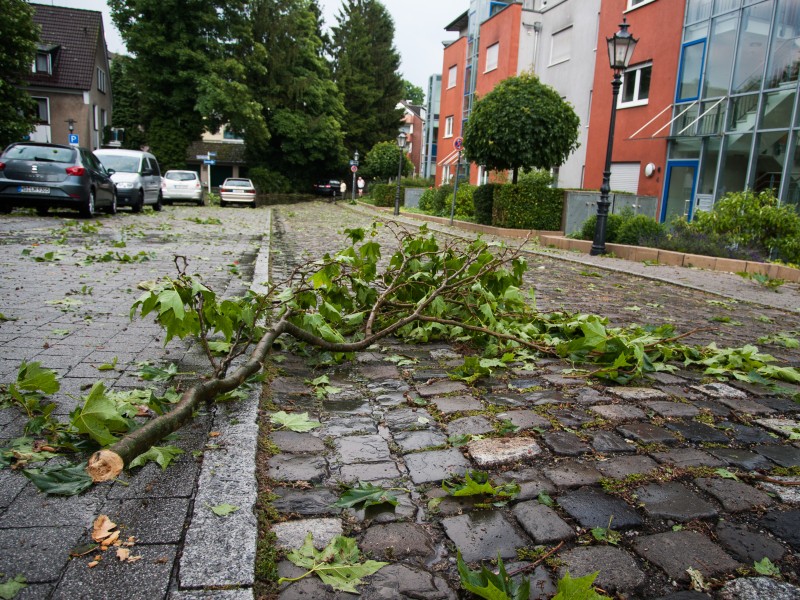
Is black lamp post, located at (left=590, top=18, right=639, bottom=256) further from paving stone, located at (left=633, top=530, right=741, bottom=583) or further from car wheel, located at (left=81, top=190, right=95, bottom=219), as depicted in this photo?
paving stone, located at (left=633, top=530, right=741, bottom=583)

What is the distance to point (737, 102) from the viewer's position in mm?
18234

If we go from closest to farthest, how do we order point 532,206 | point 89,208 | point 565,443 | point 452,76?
point 565,443
point 89,208
point 532,206
point 452,76

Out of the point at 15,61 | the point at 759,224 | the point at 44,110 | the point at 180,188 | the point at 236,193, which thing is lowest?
the point at 236,193

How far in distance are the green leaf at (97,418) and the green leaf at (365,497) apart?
Result: 103 cm

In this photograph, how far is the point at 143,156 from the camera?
70.0 ft

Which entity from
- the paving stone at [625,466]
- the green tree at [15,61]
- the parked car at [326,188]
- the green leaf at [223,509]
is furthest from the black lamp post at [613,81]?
the parked car at [326,188]

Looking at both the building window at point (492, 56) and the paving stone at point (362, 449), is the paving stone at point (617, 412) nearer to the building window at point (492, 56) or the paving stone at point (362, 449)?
the paving stone at point (362, 449)

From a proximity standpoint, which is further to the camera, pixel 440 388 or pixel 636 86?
pixel 636 86

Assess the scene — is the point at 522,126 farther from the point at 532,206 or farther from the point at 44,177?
the point at 44,177

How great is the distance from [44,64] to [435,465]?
4924 cm

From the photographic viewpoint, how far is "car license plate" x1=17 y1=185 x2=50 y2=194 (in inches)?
581

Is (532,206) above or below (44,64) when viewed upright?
below

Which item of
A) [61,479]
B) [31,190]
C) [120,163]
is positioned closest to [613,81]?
[31,190]

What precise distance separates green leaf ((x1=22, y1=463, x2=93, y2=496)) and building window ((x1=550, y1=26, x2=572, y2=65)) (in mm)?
29785
